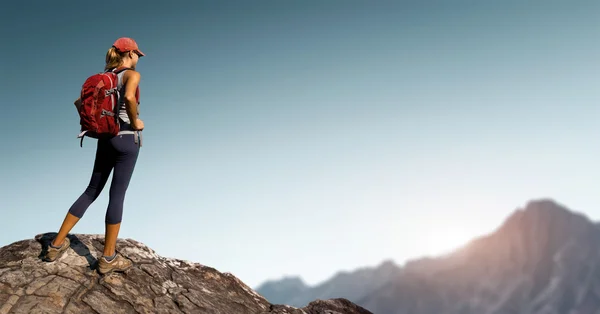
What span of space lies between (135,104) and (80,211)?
2.42 metres

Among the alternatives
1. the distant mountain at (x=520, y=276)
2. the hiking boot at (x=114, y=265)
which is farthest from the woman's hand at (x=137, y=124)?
the distant mountain at (x=520, y=276)

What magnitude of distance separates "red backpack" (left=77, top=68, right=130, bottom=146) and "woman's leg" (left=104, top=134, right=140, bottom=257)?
15.9 inches

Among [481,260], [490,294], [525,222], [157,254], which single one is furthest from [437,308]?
[157,254]

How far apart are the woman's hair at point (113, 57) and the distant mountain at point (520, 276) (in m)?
173

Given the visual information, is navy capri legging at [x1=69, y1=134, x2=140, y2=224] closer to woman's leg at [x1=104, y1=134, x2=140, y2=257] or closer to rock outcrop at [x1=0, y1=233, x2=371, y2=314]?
woman's leg at [x1=104, y1=134, x2=140, y2=257]

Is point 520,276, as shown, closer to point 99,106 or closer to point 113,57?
point 113,57

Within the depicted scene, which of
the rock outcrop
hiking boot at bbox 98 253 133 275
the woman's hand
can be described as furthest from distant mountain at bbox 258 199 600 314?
the woman's hand

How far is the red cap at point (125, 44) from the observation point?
720 centimetres

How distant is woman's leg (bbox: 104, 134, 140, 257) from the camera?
7.23m

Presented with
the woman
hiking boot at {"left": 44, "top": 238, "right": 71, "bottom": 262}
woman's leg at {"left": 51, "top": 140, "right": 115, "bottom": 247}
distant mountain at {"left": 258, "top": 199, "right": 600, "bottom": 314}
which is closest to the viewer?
the woman

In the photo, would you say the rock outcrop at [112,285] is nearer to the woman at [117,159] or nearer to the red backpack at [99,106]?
the woman at [117,159]

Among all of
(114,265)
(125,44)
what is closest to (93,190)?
(114,265)

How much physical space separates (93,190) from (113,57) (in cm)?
254

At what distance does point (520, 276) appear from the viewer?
168 m
